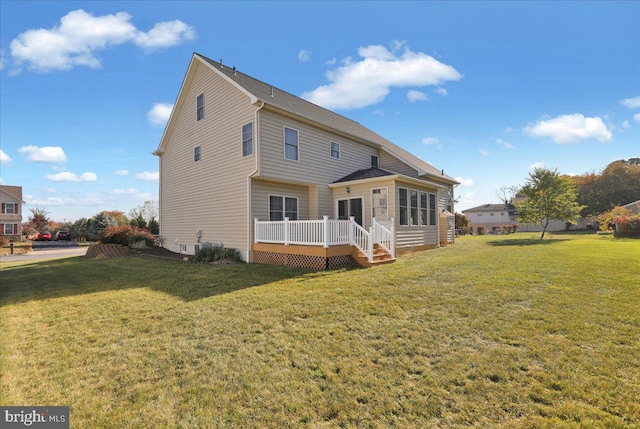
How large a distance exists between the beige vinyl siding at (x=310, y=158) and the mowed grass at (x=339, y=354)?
6.20 metres

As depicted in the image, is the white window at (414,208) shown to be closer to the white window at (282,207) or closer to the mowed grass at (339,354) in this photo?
the white window at (282,207)

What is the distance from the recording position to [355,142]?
1574 centimetres

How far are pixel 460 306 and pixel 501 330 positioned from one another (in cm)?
99

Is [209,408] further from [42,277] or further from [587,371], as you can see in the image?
[42,277]

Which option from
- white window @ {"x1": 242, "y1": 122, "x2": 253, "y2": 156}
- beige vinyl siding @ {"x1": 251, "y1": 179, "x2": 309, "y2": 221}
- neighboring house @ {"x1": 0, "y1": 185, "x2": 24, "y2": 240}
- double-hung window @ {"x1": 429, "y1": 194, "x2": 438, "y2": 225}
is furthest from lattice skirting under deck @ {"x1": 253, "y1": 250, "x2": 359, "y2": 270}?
neighboring house @ {"x1": 0, "y1": 185, "x2": 24, "y2": 240}

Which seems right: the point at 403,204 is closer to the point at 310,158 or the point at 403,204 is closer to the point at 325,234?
the point at 310,158

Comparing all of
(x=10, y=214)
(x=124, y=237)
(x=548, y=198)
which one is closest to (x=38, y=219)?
(x=10, y=214)

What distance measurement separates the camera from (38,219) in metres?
41.4

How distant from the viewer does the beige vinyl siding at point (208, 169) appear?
12.2 m

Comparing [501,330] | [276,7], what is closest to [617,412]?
[501,330]

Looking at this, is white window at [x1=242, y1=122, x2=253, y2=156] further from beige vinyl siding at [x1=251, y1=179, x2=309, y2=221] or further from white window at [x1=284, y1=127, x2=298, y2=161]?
white window at [x1=284, y1=127, x2=298, y2=161]

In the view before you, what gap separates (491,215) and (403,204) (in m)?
51.1

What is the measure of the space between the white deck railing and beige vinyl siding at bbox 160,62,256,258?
4.07ft

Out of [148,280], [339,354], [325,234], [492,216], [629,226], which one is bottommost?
[339,354]
